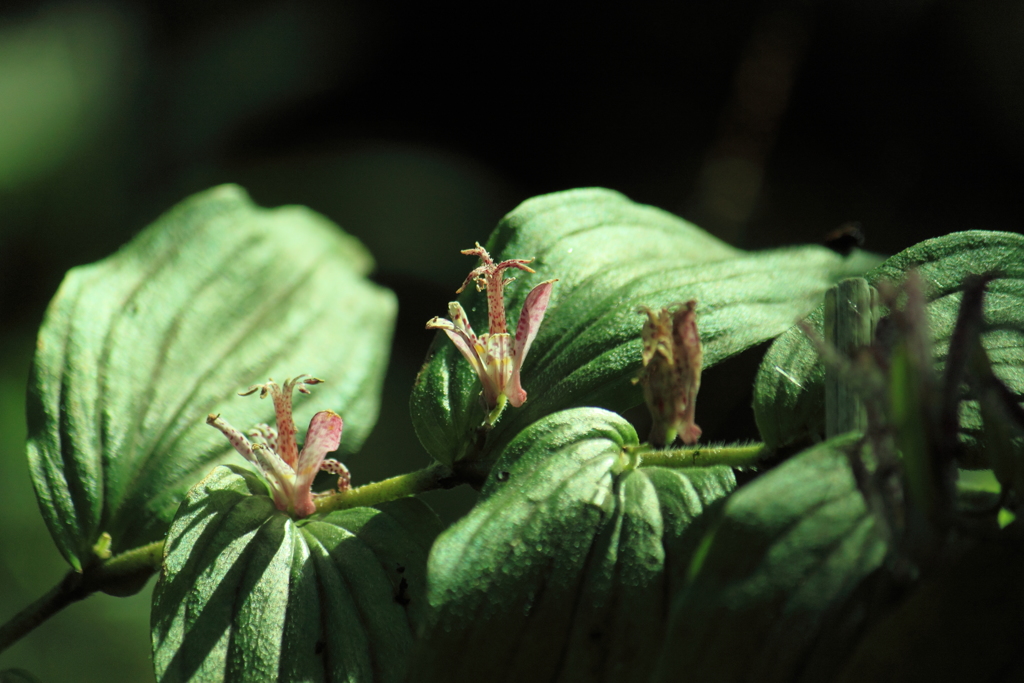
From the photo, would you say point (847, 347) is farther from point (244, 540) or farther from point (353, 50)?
point (353, 50)

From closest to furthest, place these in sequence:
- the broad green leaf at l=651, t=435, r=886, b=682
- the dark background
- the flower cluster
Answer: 1. the broad green leaf at l=651, t=435, r=886, b=682
2. the flower cluster
3. the dark background

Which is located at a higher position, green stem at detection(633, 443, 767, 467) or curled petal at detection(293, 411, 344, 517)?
green stem at detection(633, 443, 767, 467)

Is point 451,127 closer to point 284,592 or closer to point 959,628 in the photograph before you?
point 284,592

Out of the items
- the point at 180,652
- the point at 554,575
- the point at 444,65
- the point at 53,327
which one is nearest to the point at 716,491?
the point at 554,575

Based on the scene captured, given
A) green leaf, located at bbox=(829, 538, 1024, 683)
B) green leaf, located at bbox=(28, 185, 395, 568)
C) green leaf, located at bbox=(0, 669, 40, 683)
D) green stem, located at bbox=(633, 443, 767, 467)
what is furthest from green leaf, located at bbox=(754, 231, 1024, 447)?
green leaf, located at bbox=(0, 669, 40, 683)

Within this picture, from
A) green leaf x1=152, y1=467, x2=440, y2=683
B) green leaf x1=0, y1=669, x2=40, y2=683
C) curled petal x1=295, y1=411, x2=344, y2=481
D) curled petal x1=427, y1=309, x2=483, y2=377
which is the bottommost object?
green leaf x1=0, y1=669, x2=40, y2=683

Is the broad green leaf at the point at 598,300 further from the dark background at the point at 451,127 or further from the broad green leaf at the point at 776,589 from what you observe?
the dark background at the point at 451,127

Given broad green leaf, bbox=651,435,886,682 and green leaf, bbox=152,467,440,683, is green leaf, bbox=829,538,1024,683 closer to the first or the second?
broad green leaf, bbox=651,435,886,682

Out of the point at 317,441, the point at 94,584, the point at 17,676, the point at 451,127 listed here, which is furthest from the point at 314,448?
the point at 451,127
